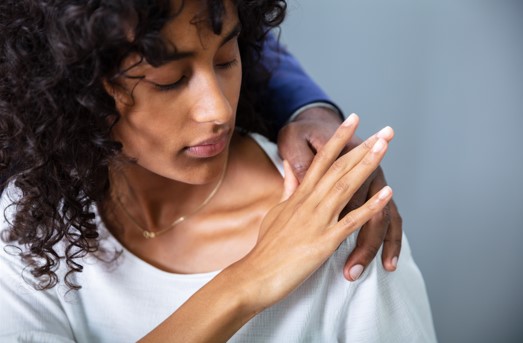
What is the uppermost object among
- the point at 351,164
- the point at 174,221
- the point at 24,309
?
the point at 351,164

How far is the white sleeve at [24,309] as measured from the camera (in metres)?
1.09

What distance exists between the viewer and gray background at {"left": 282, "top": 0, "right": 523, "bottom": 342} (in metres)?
1.98

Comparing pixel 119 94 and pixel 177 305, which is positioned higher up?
pixel 119 94

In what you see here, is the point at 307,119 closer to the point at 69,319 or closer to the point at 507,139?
the point at 69,319

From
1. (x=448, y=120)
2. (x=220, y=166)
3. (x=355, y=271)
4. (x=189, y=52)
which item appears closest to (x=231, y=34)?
(x=189, y=52)

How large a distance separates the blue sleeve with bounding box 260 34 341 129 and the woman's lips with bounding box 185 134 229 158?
35 cm

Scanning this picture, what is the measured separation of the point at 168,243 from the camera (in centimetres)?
123

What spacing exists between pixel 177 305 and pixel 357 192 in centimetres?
36

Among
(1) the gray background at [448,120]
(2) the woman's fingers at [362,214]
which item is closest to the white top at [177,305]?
(2) the woman's fingers at [362,214]

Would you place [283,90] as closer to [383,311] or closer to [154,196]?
[154,196]

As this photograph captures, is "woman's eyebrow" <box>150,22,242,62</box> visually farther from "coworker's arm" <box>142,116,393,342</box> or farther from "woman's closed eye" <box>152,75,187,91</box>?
"coworker's arm" <box>142,116,393,342</box>

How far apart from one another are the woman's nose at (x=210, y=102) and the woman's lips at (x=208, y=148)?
6 cm

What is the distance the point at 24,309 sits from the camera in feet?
3.66

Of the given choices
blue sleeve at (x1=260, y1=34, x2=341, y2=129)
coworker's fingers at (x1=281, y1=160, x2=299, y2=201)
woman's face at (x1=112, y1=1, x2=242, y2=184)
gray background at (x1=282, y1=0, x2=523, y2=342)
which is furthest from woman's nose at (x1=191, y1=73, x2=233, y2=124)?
gray background at (x1=282, y1=0, x2=523, y2=342)
